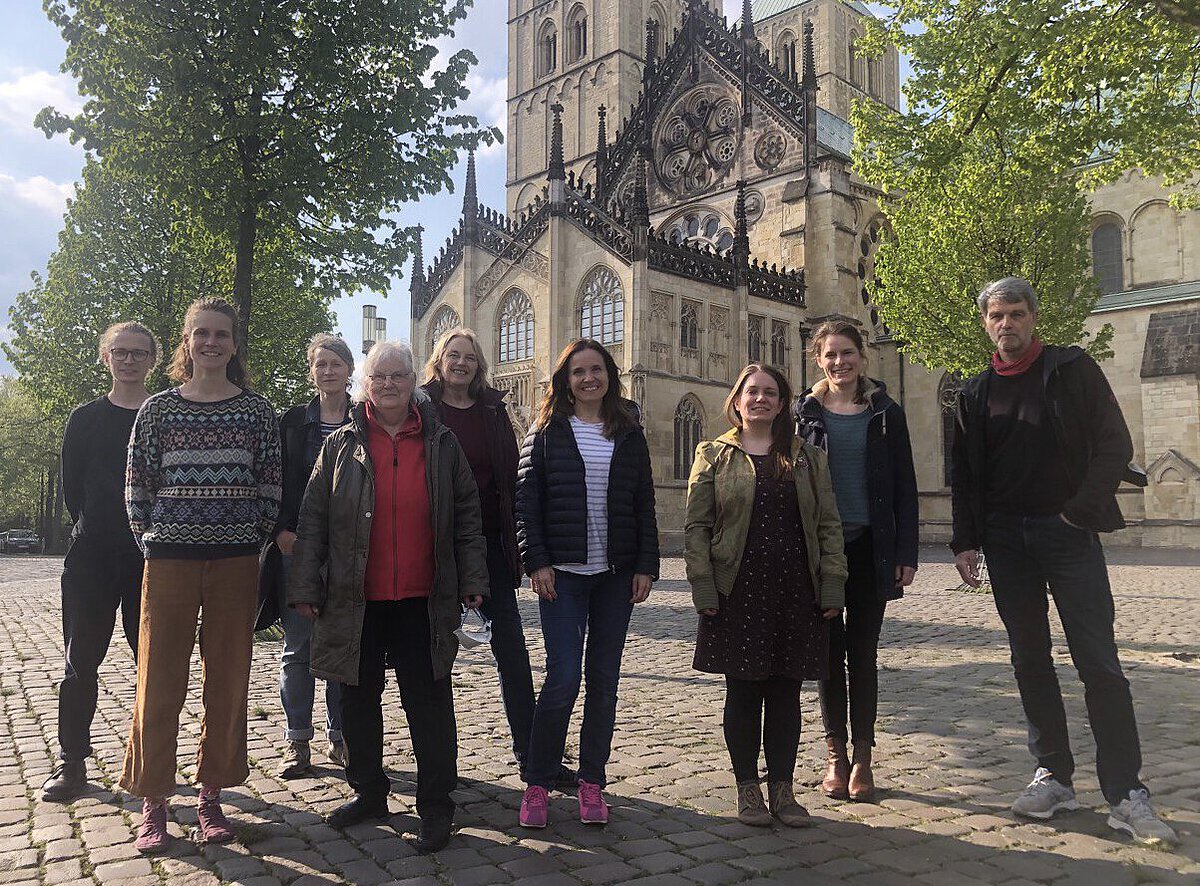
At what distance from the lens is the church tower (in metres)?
44.9

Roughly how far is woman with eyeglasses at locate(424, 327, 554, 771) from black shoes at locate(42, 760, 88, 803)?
212 cm

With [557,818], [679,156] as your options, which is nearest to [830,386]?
[557,818]

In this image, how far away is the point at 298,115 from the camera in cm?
1116

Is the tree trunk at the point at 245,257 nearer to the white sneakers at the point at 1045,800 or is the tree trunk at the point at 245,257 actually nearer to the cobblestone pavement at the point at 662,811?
the cobblestone pavement at the point at 662,811

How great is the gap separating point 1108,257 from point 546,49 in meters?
30.0

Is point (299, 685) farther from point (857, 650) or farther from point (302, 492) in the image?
point (857, 650)

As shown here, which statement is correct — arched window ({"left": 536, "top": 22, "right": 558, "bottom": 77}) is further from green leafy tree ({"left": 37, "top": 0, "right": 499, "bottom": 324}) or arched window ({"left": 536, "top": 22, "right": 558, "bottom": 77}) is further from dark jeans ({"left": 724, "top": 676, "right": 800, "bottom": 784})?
dark jeans ({"left": 724, "top": 676, "right": 800, "bottom": 784})

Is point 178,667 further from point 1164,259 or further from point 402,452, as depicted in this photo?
point 1164,259

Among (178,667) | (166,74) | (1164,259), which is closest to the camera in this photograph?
(178,667)

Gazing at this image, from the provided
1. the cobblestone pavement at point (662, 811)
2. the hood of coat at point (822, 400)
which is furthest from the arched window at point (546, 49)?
the hood of coat at point (822, 400)

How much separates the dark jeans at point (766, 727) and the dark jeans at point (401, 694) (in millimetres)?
1283

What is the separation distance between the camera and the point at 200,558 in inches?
157

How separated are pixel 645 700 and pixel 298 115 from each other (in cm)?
833

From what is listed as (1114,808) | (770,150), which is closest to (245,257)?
(1114,808)
